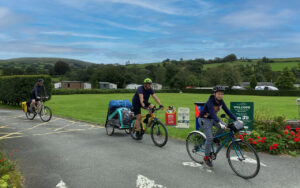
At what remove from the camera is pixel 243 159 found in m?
5.05

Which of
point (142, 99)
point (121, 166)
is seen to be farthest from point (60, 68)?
point (121, 166)

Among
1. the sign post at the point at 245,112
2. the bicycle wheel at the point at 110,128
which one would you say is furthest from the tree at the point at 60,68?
the sign post at the point at 245,112

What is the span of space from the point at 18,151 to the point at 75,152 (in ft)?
5.62

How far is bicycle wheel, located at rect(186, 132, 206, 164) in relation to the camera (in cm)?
597

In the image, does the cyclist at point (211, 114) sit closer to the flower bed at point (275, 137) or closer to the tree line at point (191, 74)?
the flower bed at point (275, 137)

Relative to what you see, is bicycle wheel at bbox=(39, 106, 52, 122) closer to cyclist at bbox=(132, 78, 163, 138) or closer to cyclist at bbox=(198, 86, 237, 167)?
cyclist at bbox=(132, 78, 163, 138)

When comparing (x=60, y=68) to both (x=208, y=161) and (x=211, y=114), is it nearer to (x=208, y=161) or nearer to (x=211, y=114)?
(x=208, y=161)

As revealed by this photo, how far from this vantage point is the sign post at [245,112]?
8266mm

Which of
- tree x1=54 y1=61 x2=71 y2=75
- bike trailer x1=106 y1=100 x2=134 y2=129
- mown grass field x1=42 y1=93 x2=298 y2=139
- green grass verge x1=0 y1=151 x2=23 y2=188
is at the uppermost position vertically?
tree x1=54 y1=61 x2=71 y2=75

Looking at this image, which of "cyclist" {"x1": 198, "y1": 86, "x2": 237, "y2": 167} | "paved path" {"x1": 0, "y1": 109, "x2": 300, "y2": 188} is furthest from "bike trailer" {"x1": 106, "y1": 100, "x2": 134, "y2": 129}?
"cyclist" {"x1": 198, "y1": 86, "x2": 237, "y2": 167}

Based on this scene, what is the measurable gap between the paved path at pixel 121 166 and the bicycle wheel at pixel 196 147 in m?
0.21

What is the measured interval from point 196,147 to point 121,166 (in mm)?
1929

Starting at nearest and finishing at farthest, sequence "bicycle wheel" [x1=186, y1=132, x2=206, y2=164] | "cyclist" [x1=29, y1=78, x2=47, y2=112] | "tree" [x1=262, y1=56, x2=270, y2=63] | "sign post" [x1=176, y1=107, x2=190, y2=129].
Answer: "bicycle wheel" [x1=186, y1=132, x2=206, y2=164], "sign post" [x1=176, y1=107, x2=190, y2=129], "cyclist" [x1=29, y1=78, x2=47, y2=112], "tree" [x1=262, y1=56, x2=270, y2=63]

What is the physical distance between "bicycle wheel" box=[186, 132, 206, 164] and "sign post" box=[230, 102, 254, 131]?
2571 millimetres
